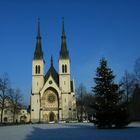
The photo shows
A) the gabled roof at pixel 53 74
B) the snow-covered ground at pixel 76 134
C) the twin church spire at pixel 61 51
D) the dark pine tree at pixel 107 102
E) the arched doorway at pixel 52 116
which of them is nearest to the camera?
the snow-covered ground at pixel 76 134

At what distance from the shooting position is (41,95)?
91.1 meters

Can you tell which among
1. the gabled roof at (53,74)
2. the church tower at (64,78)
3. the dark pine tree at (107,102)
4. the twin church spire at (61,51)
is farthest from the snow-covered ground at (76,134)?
the gabled roof at (53,74)

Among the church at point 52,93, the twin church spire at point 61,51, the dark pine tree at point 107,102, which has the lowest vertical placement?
the dark pine tree at point 107,102

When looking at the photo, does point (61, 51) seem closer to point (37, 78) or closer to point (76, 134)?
point (37, 78)

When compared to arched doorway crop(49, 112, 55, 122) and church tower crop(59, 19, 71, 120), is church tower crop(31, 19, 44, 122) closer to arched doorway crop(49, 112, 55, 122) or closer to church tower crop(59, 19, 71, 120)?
arched doorway crop(49, 112, 55, 122)

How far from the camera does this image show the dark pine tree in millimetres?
36156

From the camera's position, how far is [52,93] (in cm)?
9238

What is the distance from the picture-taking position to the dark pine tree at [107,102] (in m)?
36.2

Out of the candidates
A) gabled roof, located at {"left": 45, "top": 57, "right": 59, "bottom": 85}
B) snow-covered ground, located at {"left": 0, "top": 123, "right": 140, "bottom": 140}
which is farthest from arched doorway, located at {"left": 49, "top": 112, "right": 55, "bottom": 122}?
snow-covered ground, located at {"left": 0, "top": 123, "right": 140, "bottom": 140}

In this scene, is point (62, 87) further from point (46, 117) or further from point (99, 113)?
point (99, 113)

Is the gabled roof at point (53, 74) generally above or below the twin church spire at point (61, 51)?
below

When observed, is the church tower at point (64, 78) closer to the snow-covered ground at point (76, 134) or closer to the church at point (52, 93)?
the church at point (52, 93)

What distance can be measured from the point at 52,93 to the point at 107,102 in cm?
5649

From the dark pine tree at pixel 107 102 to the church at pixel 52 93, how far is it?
52.1m
